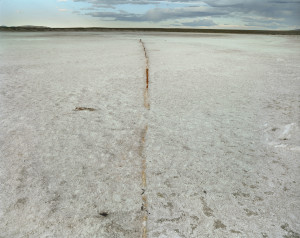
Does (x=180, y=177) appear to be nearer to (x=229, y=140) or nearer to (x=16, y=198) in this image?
(x=229, y=140)

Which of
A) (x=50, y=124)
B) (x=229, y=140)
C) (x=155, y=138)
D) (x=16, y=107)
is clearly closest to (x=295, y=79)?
(x=229, y=140)

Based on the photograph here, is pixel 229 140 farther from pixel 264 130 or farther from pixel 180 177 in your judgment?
pixel 180 177

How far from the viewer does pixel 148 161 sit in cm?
138

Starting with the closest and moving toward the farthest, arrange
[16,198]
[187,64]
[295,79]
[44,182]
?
[16,198] → [44,182] → [295,79] → [187,64]

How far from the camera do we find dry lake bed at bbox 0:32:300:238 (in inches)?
38.3

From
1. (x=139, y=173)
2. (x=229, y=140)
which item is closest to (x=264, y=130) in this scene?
(x=229, y=140)

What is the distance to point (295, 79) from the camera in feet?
11.0

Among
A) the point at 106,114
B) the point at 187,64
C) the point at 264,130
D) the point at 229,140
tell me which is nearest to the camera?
the point at 229,140

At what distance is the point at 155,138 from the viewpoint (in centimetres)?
164

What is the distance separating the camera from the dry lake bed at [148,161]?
97 centimetres

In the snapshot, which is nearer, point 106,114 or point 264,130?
point 264,130

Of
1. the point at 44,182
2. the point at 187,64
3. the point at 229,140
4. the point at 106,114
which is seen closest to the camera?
the point at 44,182

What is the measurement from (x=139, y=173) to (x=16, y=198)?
55 centimetres

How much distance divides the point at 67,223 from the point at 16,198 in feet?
0.97
